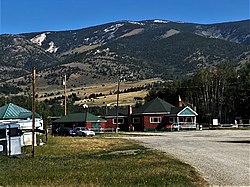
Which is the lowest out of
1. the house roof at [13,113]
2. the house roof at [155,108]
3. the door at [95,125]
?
the door at [95,125]

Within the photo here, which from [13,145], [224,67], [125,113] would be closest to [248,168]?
[13,145]

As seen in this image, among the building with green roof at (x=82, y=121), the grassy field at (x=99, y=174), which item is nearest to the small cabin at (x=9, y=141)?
the grassy field at (x=99, y=174)

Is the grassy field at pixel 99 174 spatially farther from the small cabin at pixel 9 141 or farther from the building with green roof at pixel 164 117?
the building with green roof at pixel 164 117

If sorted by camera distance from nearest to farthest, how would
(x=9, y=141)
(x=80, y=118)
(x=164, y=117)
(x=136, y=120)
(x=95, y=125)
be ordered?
→ (x=9, y=141), (x=80, y=118), (x=95, y=125), (x=164, y=117), (x=136, y=120)

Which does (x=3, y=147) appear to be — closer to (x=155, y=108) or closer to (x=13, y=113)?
(x=13, y=113)

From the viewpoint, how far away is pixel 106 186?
44.8ft

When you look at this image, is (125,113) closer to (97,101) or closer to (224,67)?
(224,67)

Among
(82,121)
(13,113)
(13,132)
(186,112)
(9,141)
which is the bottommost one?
(9,141)

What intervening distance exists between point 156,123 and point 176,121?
3.35 m

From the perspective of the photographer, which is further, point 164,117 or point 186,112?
point 164,117

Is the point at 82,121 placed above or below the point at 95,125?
above

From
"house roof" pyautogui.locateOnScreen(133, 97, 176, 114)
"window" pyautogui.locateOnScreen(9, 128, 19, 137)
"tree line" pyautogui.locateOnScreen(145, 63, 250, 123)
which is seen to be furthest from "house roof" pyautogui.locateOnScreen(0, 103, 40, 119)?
"tree line" pyautogui.locateOnScreen(145, 63, 250, 123)

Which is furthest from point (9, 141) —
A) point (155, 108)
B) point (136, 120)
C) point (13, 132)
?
point (136, 120)

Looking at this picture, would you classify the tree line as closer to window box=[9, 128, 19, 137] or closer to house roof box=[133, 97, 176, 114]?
house roof box=[133, 97, 176, 114]
